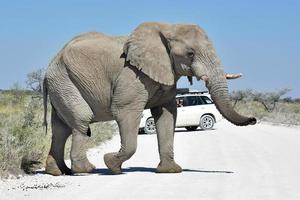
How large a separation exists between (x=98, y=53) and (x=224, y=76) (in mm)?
2541

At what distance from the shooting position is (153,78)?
13.1m

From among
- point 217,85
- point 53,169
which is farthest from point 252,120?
point 53,169

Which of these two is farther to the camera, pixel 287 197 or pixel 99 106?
pixel 99 106

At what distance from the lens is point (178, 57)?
13.3m

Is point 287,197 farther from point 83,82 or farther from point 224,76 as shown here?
point 83,82

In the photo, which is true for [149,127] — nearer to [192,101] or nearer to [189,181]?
[192,101]

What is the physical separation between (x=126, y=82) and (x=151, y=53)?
2.38 feet

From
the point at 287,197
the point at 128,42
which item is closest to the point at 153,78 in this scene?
the point at 128,42

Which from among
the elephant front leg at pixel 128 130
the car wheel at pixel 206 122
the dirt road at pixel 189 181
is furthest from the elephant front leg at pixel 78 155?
the car wheel at pixel 206 122

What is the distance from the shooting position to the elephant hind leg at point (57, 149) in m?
13.9

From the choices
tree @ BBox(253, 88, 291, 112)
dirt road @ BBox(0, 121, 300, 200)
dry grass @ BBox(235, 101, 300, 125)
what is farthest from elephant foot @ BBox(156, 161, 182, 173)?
tree @ BBox(253, 88, 291, 112)

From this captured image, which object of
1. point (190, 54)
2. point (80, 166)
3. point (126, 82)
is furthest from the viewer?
point (80, 166)

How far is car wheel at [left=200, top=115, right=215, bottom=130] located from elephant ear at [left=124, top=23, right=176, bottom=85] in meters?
20.0

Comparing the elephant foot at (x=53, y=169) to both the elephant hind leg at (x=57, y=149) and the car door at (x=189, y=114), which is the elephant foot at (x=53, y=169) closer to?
the elephant hind leg at (x=57, y=149)
